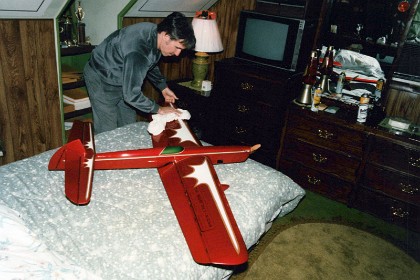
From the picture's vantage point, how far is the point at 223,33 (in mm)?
3613

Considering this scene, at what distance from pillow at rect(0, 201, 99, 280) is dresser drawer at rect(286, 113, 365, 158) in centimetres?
233

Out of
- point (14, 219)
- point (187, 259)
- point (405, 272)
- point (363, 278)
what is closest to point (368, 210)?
point (405, 272)

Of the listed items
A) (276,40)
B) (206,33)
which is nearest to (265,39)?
(276,40)

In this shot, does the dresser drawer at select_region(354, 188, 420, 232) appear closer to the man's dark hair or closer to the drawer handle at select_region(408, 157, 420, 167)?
the drawer handle at select_region(408, 157, 420, 167)

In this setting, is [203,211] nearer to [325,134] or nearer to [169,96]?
[169,96]

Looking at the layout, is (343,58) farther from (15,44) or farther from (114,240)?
(15,44)

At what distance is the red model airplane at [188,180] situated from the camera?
1293 mm

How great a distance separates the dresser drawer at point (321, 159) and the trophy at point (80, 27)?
2202 millimetres

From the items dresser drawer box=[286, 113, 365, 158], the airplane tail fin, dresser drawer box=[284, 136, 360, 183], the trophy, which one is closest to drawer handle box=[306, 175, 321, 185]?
dresser drawer box=[284, 136, 360, 183]

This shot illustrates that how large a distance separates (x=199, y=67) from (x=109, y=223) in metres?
2.36

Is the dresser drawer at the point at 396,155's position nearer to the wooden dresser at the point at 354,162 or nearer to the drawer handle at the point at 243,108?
the wooden dresser at the point at 354,162

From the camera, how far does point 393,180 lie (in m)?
2.62

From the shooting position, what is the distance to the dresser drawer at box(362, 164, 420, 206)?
8.37 ft

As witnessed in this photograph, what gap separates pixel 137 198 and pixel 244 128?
76.2 inches
